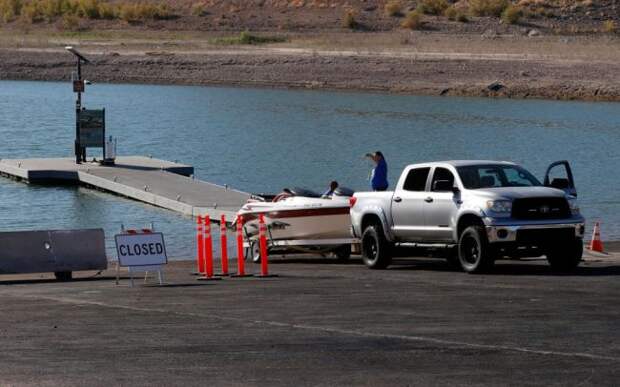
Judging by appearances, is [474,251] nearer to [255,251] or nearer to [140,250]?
[140,250]

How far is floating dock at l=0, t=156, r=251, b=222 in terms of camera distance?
117 feet

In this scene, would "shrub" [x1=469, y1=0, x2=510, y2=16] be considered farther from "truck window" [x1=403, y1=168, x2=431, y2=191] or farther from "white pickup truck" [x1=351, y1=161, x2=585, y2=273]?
"truck window" [x1=403, y1=168, x2=431, y2=191]

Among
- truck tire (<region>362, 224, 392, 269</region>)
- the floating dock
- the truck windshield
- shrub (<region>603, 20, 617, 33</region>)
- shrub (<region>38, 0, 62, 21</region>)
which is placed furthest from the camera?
shrub (<region>38, 0, 62, 21</region>)

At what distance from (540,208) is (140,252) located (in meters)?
5.78

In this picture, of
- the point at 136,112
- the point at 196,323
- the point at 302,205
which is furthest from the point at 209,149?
the point at 196,323

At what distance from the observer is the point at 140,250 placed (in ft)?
69.8

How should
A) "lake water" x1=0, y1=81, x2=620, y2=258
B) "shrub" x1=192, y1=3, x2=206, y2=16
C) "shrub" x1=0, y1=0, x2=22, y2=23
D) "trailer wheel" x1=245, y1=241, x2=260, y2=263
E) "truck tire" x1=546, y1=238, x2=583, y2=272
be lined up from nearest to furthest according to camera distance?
1. "truck tire" x1=546, y1=238, x2=583, y2=272
2. "trailer wheel" x1=245, y1=241, x2=260, y2=263
3. "lake water" x1=0, y1=81, x2=620, y2=258
4. "shrub" x1=192, y1=3, x2=206, y2=16
5. "shrub" x1=0, y1=0, x2=22, y2=23

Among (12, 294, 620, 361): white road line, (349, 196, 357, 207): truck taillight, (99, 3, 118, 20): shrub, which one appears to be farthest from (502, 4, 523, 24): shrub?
(12, 294, 620, 361): white road line

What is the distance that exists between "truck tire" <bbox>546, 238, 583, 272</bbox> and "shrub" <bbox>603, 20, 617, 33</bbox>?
7631cm

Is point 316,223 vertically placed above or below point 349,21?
below

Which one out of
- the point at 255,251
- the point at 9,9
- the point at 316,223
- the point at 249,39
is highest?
the point at 9,9

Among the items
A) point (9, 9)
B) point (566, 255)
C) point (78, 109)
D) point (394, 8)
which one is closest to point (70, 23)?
point (9, 9)

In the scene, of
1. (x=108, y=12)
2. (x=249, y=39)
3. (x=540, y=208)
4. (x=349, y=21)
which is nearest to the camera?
(x=540, y=208)

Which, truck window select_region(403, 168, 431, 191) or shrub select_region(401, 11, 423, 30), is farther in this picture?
shrub select_region(401, 11, 423, 30)
